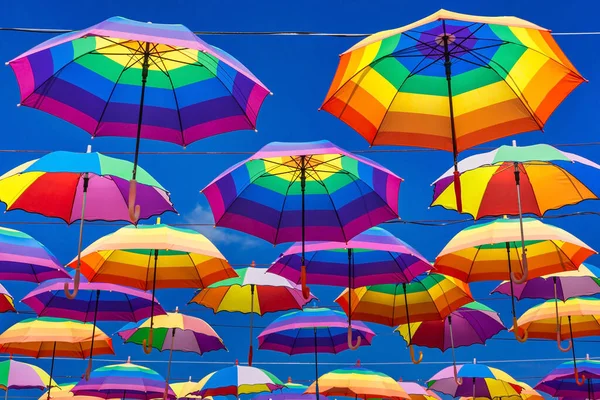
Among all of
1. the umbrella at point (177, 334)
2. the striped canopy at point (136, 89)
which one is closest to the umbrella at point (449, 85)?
the striped canopy at point (136, 89)

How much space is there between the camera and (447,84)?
6145mm

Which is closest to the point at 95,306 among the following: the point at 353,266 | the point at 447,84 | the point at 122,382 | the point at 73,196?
the point at 122,382

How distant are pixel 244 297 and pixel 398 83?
586 centimetres

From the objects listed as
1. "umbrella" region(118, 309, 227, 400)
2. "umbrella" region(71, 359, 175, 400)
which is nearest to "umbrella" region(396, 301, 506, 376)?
"umbrella" region(118, 309, 227, 400)

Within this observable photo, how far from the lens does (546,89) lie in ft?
19.1

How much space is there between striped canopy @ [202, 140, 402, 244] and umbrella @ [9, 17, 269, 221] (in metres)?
1.01

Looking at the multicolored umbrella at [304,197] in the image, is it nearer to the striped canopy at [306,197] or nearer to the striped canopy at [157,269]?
the striped canopy at [306,197]

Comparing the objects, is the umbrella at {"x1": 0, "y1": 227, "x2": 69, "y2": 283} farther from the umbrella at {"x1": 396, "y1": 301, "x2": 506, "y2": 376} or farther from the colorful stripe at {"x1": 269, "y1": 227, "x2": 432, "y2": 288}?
the umbrella at {"x1": 396, "y1": 301, "x2": 506, "y2": 376}

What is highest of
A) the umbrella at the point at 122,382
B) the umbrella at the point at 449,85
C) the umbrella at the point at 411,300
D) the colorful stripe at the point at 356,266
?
the umbrella at the point at 449,85

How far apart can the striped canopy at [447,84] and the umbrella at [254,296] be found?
417 cm

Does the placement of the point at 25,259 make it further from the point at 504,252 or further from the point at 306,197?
the point at 504,252

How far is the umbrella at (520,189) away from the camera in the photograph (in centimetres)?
783

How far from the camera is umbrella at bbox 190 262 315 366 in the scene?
10.0 metres

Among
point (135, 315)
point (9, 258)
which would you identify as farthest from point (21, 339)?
point (9, 258)
